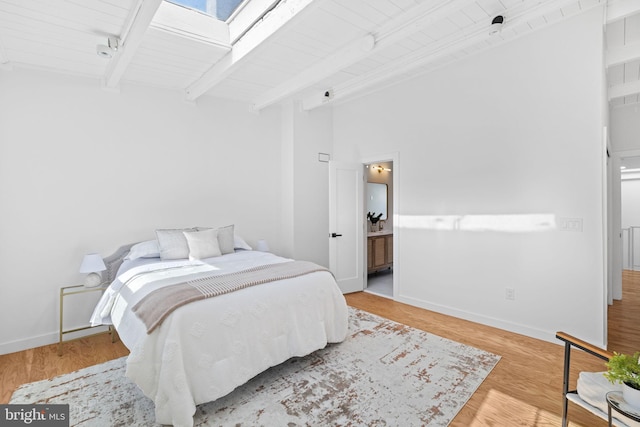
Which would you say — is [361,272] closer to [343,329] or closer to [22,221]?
[343,329]

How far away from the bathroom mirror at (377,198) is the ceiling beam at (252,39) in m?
3.70

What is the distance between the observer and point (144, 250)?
3.32m

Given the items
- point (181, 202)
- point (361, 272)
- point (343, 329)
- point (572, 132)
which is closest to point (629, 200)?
point (572, 132)

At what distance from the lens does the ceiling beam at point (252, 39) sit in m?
2.29

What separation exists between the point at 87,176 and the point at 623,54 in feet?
19.1

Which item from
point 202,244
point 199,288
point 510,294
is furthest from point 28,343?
point 510,294

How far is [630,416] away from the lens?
123cm

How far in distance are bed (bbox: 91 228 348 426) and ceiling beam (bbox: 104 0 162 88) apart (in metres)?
1.95

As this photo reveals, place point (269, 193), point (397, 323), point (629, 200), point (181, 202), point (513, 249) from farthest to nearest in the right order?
point (629, 200) < point (269, 193) < point (181, 202) < point (397, 323) < point (513, 249)

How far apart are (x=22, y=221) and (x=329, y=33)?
3529mm

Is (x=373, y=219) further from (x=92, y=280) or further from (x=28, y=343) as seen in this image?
(x=28, y=343)

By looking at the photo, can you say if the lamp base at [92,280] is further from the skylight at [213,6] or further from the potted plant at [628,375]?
the potted plant at [628,375]

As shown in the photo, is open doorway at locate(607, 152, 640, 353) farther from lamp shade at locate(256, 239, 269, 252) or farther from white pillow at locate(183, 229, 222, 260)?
white pillow at locate(183, 229, 222, 260)

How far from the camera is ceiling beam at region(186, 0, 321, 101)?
2287mm
